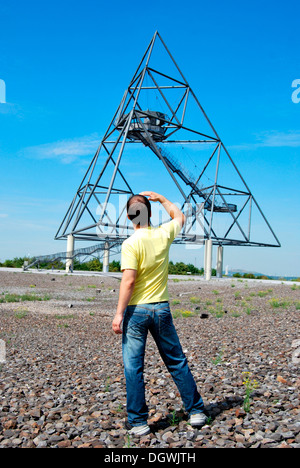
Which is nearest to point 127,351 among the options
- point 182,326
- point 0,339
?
point 0,339

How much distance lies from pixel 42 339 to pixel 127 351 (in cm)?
576

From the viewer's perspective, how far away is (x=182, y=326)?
10453 millimetres

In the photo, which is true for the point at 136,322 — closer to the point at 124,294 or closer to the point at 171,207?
the point at 124,294

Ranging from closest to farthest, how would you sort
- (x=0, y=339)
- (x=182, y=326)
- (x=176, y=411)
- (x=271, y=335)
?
1. (x=176, y=411)
2. (x=271, y=335)
3. (x=0, y=339)
4. (x=182, y=326)

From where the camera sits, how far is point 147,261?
12.5 ft

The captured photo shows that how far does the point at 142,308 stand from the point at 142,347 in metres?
0.34

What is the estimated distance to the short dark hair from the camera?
3865mm

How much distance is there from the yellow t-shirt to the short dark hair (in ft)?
0.25

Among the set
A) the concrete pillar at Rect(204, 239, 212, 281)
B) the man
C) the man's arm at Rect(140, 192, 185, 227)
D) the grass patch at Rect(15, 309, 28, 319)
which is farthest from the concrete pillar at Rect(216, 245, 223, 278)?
the man

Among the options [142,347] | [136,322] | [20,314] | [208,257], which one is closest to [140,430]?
[142,347]

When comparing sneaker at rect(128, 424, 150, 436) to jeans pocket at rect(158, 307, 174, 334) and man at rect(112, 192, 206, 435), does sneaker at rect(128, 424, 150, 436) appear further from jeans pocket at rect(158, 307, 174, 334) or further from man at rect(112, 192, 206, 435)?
jeans pocket at rect(158, 307, 174, 334)

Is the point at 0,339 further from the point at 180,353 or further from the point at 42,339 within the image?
the point at 180,353

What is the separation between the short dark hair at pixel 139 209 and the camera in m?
3.87
